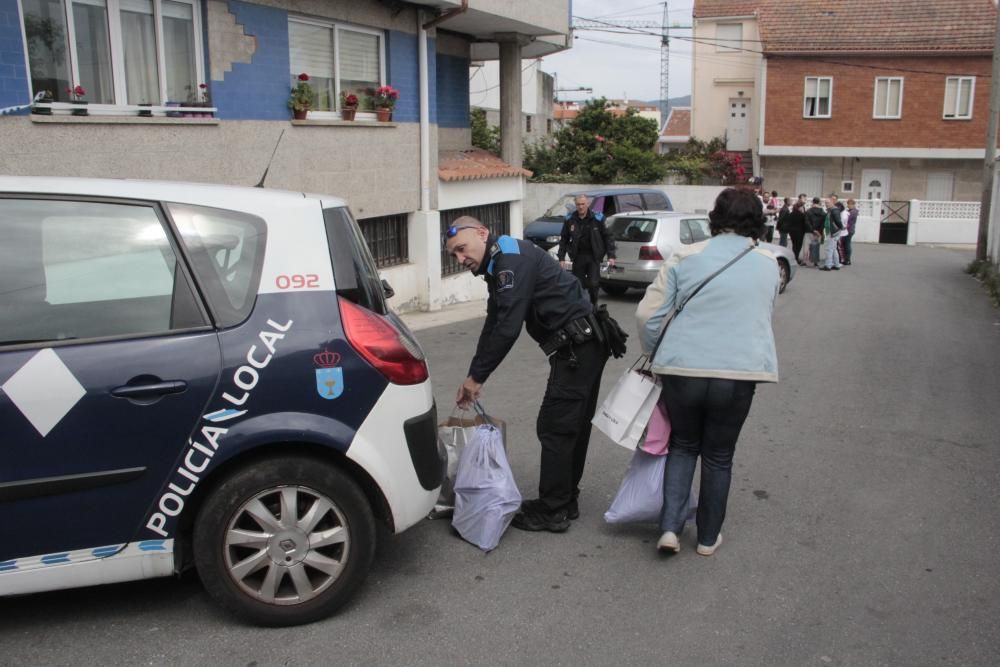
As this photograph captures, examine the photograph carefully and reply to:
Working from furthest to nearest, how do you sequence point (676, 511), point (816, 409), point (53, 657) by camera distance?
point (816, 409)
point (676, 511)
point (53, 657)

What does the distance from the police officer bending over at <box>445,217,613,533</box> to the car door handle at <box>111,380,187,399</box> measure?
59.6 inches

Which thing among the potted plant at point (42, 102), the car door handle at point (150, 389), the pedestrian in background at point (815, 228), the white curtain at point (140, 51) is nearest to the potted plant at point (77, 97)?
the potted plant at point (42, 102)

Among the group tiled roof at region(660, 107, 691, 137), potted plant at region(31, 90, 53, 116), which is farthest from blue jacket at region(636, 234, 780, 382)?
tiled roof at region(660, 107, 691, 137)

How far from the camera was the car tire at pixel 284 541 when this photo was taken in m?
3.64

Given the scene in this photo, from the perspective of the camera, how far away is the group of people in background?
21.2 meters

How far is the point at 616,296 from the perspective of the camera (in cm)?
1628

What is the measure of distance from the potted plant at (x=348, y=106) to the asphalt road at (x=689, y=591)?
668 centimetres

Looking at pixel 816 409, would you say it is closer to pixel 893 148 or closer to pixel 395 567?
pixel 395 567

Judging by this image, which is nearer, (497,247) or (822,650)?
(822,650)

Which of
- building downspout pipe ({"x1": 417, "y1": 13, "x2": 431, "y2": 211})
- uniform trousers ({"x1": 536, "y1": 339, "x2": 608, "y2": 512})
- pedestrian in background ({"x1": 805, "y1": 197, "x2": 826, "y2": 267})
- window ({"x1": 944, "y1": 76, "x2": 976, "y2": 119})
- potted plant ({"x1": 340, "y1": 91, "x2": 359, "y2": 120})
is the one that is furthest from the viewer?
window ({"x1": 944, "y1": 76, "x2": 976, "y2": 119})

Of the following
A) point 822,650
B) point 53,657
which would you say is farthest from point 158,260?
point 822,650

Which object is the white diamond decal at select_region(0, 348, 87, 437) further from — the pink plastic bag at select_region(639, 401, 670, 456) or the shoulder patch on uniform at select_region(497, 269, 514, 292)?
the pink plastic bag at select_region(639, 401, 670, 456)

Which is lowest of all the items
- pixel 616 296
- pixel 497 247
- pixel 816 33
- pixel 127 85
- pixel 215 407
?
pixel 616 296

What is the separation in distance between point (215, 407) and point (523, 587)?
1.61 m
